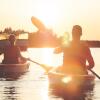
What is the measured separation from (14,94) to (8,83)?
5.40 metres

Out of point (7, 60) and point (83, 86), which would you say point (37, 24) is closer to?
point (83, 86)

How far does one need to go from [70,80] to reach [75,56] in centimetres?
99

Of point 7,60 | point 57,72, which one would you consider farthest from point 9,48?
point 57,72

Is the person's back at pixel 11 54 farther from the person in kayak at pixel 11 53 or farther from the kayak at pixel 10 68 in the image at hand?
the kayak at pixel 10 68

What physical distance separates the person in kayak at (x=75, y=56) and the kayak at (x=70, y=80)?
0.35 meters

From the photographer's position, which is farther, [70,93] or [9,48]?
[9,48]

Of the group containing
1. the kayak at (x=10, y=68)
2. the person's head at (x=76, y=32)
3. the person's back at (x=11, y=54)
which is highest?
the person's head at (x=76, y=32)

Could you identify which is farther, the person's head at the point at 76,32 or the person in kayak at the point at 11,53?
the person in kayak at the point at 11,53

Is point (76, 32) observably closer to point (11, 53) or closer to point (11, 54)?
point (11, 53)

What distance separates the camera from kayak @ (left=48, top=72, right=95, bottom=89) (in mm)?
22875

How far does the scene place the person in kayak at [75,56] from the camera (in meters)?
22.5

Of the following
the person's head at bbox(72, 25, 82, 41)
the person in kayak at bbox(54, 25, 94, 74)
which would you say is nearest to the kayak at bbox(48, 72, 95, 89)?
the person in kayak at bbox(54, 25, 94, 74)

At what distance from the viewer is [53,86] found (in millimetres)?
24109

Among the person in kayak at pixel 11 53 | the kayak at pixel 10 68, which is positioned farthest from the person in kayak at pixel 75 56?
the kayak at pixel 10 68
